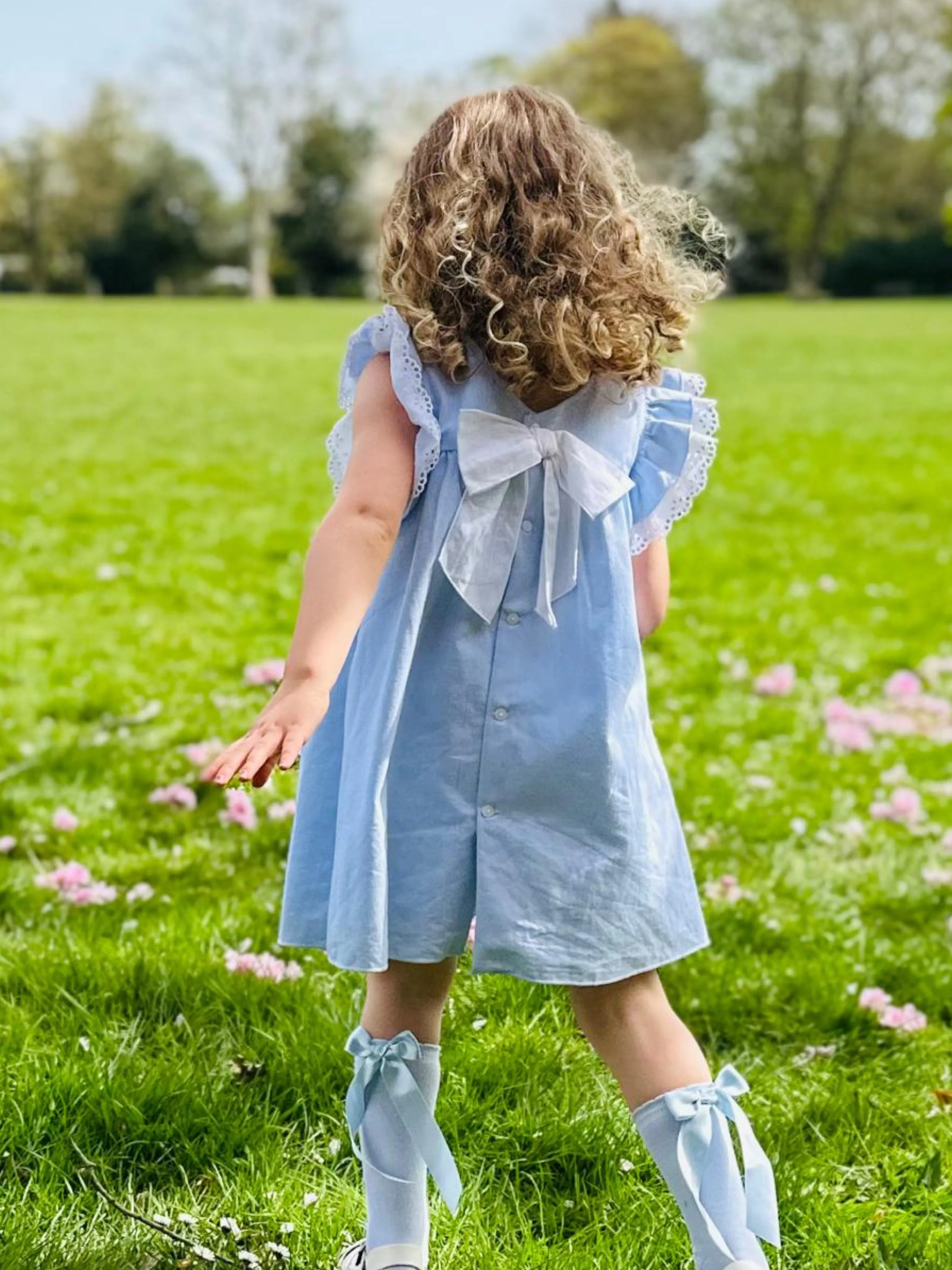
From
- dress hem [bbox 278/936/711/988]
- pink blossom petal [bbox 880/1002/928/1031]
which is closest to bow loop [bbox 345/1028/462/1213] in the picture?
dress hem [bbox 278/936/711/988]

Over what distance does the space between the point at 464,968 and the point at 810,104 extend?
5252cm

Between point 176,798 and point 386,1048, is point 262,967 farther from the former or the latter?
point 176,798

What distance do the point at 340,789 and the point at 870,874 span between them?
2.30m

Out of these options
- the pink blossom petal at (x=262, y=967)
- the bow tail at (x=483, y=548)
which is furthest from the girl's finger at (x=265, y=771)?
the pink blossom petal at (x=262, y=967)

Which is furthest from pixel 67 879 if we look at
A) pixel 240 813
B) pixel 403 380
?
pixel 403 380

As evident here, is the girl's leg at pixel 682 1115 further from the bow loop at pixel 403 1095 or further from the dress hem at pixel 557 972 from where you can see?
the bow loop at pixel 403 1095

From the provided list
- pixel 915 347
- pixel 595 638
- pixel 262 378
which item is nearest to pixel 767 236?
pixel 915 347

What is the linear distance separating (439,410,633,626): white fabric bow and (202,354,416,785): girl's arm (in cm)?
9

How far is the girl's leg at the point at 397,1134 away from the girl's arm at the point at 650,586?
24.1 inches

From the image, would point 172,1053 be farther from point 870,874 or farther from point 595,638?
point 870,874

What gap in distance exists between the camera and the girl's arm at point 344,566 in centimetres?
176

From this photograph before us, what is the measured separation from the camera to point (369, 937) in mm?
1935

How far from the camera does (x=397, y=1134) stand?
2.10 m

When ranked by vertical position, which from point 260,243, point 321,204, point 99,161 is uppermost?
point 99,161
